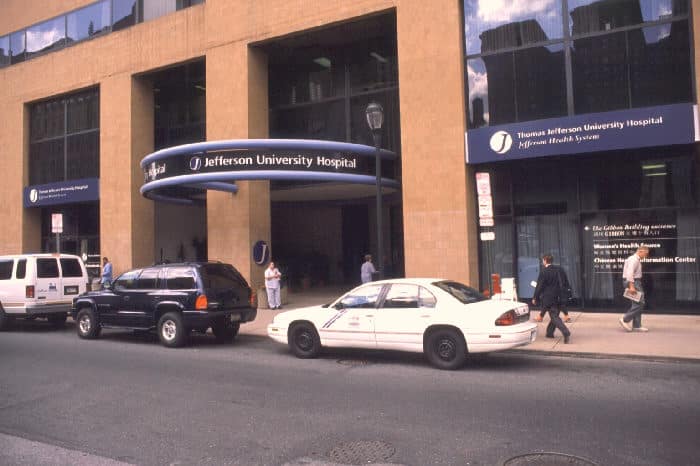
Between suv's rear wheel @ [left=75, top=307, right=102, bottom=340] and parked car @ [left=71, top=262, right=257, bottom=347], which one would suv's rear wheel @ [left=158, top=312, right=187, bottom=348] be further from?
suv's rear wheel @ [left=75, top=307, right=102, bottom=340]

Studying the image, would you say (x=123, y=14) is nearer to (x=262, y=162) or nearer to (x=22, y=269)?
(x=262, y=162)

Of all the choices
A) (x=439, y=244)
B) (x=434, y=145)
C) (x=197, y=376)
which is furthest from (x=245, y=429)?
(x=434, y=145)

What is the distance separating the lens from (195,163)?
1623 cm

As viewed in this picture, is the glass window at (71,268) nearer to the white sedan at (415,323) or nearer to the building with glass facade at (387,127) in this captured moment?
the building with glass facade at (387,127)

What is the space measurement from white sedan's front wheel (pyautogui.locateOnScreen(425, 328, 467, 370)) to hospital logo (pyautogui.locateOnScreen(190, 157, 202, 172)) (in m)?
9.84

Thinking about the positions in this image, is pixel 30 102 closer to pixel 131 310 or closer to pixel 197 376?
pixel 131 310

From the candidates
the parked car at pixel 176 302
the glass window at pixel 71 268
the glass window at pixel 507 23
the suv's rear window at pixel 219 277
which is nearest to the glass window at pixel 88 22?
the glass window at pixel 71 268

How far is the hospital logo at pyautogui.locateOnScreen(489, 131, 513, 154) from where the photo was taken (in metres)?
14.5

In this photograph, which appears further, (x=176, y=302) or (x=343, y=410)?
(x=176, y=302)

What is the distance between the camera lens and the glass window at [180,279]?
1141 centimetres

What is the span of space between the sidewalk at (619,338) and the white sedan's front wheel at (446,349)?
1966 mm

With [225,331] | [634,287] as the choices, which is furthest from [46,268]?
[634,287]

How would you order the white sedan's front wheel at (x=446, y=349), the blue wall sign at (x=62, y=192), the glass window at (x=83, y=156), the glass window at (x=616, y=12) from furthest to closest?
1. the glass window at (x=83, y=156)
2. the blue wall sign at (x=62, y=192)
3. the glass window at (x=616, y=12)
4. the white sedan's front wheel at (x=446, y=349)

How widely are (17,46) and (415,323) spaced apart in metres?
25.7
